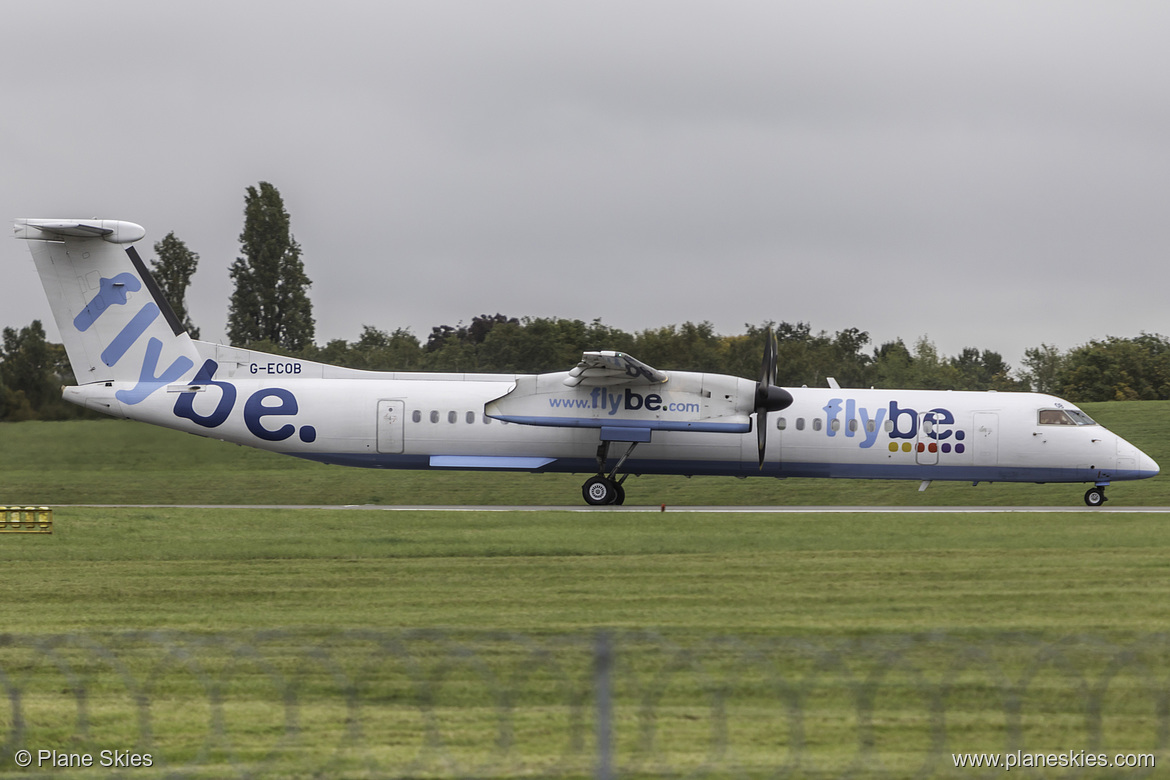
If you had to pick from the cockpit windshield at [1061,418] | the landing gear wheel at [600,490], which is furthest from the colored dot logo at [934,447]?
the landing gear wheel at [600,490]

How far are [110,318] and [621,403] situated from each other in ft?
38.4

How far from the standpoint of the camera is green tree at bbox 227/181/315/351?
6194 centimetres

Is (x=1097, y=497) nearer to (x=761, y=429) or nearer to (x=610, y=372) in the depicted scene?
(x=761, y=429)

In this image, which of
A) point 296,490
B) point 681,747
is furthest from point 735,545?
point 296,490

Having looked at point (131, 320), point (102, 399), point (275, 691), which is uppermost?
point (131, 320)

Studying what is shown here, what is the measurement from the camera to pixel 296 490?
32250mm

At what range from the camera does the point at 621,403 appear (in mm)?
25219

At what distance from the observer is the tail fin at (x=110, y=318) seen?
25.8 m

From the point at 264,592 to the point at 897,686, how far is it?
805 centimetres

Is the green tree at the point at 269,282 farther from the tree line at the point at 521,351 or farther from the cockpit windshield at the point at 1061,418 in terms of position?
the cockpit windshield at the point at 1061,418

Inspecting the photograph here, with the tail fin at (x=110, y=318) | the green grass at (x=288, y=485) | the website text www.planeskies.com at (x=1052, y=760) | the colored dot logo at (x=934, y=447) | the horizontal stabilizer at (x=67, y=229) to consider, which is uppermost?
the horizontal stabilizer at (x=67, y=229)

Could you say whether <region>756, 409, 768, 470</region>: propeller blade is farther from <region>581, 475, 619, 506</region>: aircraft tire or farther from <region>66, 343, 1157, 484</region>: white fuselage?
<region>581, 475, 619, 506</region>: aircraft tire

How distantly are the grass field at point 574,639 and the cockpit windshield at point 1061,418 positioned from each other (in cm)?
360

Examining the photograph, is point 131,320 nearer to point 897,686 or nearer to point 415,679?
point 415,679
